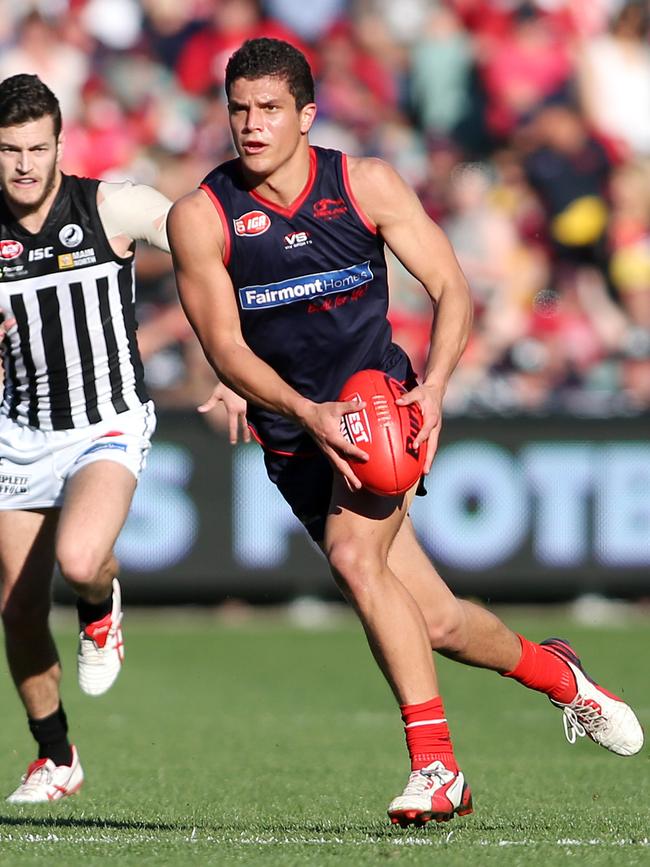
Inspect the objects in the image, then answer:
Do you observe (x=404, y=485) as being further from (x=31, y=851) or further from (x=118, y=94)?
(x=118, y=94)

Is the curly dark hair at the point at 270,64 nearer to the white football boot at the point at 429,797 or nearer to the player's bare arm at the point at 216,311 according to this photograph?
the player's bare arm at the point at 216,311

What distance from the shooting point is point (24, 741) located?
7.84m

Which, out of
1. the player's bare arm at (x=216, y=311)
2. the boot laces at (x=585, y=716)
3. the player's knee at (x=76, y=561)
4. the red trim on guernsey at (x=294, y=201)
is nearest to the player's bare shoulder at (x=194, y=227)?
the player's bare arm at (x=216, y=311)

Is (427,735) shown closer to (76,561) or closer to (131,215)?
(76,561)

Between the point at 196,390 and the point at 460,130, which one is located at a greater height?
the point at 460,130

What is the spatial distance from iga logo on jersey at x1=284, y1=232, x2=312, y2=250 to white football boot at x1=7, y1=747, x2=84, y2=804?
2.36 m

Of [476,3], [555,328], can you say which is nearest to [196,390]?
[555,328]

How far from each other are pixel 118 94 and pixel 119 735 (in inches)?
291

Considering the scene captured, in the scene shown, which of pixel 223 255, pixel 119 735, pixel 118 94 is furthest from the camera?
pixel 118 94

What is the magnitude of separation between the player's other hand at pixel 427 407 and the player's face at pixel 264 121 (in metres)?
0.83

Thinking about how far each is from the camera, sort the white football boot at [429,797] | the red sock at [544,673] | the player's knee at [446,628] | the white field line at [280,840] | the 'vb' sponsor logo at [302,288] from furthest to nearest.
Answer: the red sock at [544,673]
the player's knee at [446,628]
the 'vb' sponsor logo at [302,288]
the white field line at [280,840]
the white football boot at [429,797]

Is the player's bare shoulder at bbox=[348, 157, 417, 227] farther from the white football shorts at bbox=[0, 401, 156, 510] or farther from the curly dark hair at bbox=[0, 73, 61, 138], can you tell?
the white football shorts at bbox=[0, 401, 156, 510]

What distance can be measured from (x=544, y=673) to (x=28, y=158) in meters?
2.50

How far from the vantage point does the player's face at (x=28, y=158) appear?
5551 millimetres
